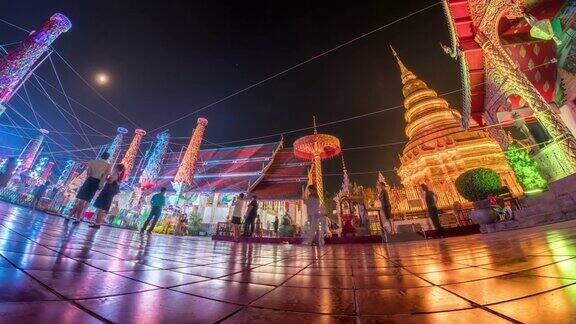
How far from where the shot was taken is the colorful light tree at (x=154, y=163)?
1859cm

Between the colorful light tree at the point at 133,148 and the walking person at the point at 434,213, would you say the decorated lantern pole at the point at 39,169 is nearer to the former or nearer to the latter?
the colorful light tree at the point at 133,148

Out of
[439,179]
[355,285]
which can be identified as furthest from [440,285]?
[439,179]

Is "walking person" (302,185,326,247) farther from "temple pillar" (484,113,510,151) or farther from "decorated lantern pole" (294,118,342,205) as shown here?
"temple pillar" (484,113,510,151)

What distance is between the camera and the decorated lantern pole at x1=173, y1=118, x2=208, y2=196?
1842 cm

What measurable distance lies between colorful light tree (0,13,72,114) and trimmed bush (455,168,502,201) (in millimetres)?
21712

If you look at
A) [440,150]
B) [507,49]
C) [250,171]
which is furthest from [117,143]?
[440,150]

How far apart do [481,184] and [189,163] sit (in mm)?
18228

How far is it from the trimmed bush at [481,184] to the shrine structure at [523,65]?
59.9 inches

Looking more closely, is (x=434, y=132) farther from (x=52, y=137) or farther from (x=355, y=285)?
(x=52, y=137)

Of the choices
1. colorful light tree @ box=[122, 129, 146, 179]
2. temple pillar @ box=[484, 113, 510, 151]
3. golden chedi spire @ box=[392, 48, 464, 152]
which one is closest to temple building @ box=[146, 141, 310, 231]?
colorful light tree @ box=[122, 129, 146, 179]

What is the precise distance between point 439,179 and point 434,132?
6.89m

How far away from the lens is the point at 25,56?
39.5 ft

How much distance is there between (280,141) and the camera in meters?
23.5

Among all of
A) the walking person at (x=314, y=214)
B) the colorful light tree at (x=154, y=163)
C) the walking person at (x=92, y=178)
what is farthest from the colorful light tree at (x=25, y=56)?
the walking person at (x=314, y=214)
